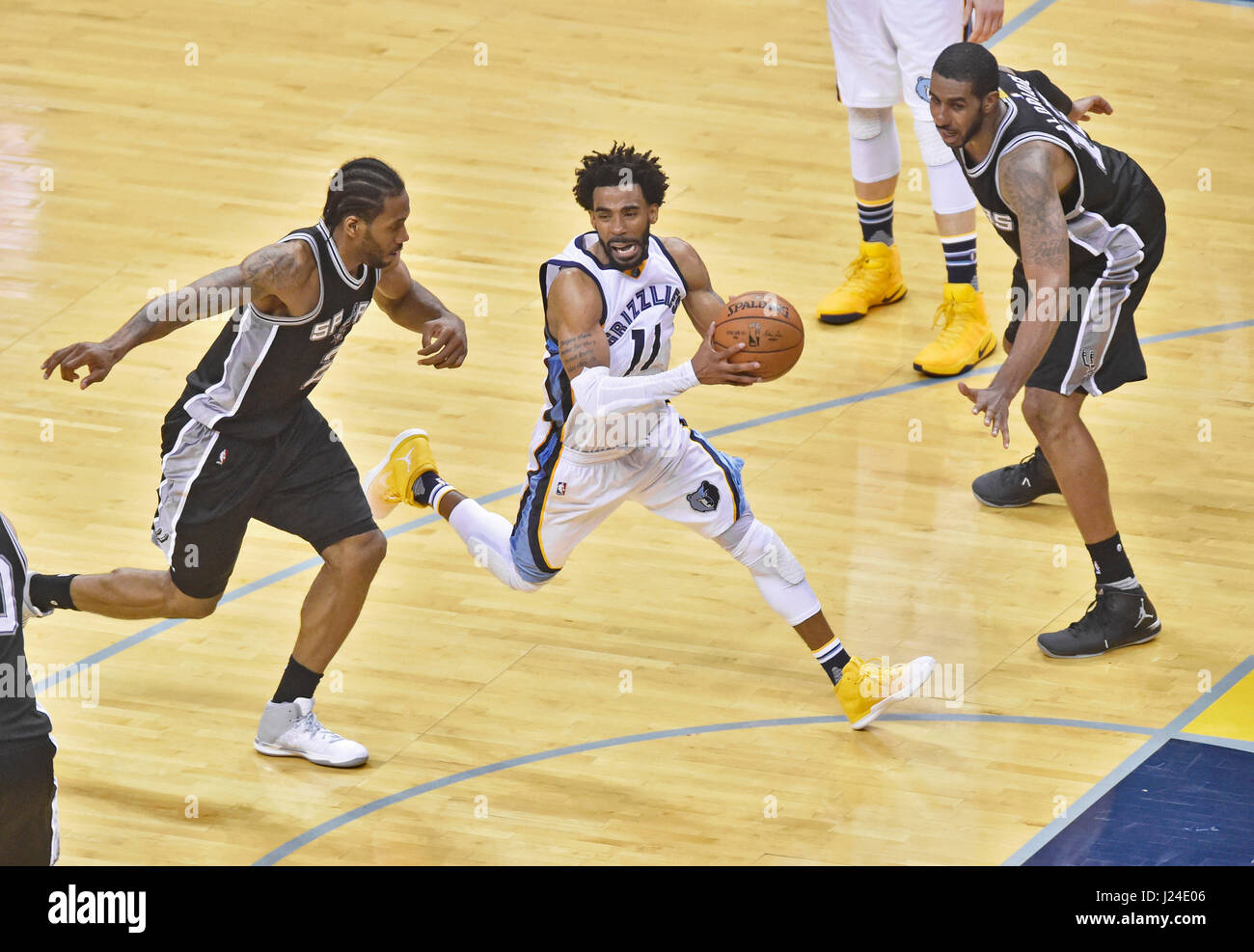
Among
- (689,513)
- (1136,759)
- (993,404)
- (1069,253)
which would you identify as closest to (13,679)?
(689,513)

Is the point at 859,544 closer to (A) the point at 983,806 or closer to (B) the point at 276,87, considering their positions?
(A) the point at 983,806

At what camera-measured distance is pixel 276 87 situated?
45.1 feet

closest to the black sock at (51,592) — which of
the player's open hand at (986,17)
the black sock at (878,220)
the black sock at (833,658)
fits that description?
the black sock at (833,658)

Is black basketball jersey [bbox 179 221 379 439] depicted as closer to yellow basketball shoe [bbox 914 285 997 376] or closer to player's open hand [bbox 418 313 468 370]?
player's open hand [bbox 418 313 468 370]

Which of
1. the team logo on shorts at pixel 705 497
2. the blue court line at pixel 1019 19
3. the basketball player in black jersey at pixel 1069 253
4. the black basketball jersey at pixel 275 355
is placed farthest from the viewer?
the blue court line at pixel 1019 19

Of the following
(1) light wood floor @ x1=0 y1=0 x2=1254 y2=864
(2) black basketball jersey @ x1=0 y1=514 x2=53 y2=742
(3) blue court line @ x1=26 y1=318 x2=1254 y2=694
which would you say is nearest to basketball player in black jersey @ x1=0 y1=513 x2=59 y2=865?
(2) black basketball jersey @ x1=0 y1=514 x2=53 y2=742

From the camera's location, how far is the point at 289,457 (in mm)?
7648

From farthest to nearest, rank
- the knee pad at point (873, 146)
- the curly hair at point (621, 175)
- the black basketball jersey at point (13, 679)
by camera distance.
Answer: the knee pad at point (873, 146)
the curly hair at point (621, 175)
the black basketball jersey at point (13, 679)

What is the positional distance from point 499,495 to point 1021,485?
2.29m

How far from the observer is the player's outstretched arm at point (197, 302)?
6.66 m

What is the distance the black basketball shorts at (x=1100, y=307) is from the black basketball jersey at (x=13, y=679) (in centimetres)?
410

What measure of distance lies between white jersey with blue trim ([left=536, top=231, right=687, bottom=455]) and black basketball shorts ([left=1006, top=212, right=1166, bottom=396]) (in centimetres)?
154

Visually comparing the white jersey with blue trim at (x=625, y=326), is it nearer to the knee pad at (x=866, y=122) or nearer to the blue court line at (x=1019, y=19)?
the knee pad at (x=866, y=122)

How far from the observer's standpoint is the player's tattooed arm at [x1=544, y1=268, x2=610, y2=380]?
7.50 m
